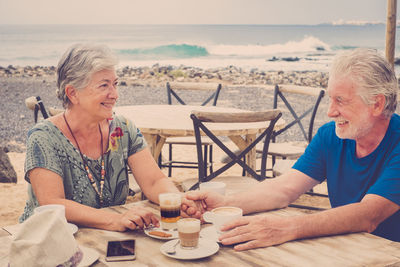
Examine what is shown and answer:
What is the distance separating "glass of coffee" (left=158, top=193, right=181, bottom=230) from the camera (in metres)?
1.72

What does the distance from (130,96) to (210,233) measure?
1429 cm

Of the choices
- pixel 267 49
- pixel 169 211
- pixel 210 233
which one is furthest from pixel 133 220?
pixel 267 49

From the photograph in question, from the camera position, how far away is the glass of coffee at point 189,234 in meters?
1.46

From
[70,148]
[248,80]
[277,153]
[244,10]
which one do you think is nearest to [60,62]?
[70,148]

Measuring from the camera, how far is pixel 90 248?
4.98ft

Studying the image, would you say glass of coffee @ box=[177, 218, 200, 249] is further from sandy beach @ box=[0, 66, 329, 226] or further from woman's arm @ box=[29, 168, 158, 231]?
sandy beach @ box=[0, 66, 329, 226]

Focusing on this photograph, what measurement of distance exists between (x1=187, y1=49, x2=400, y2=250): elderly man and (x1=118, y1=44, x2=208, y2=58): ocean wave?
4058cm

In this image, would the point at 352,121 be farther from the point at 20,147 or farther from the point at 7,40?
the point at 7,40

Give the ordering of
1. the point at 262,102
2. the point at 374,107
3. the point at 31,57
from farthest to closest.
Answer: the point at 31,57
the point at 262,102
the point at 374,107

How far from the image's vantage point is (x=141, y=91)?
16.8 m

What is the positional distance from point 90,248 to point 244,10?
66762mm

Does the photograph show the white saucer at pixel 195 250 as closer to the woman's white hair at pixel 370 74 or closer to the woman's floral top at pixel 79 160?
the woman's floral top at pixel 79 160

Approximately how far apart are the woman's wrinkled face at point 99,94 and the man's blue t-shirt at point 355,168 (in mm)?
951

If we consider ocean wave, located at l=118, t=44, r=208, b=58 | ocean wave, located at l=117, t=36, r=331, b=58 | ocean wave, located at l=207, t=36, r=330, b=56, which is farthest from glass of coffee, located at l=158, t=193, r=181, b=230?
ocean wave, located at l=207, t=36, r=330, b=56
